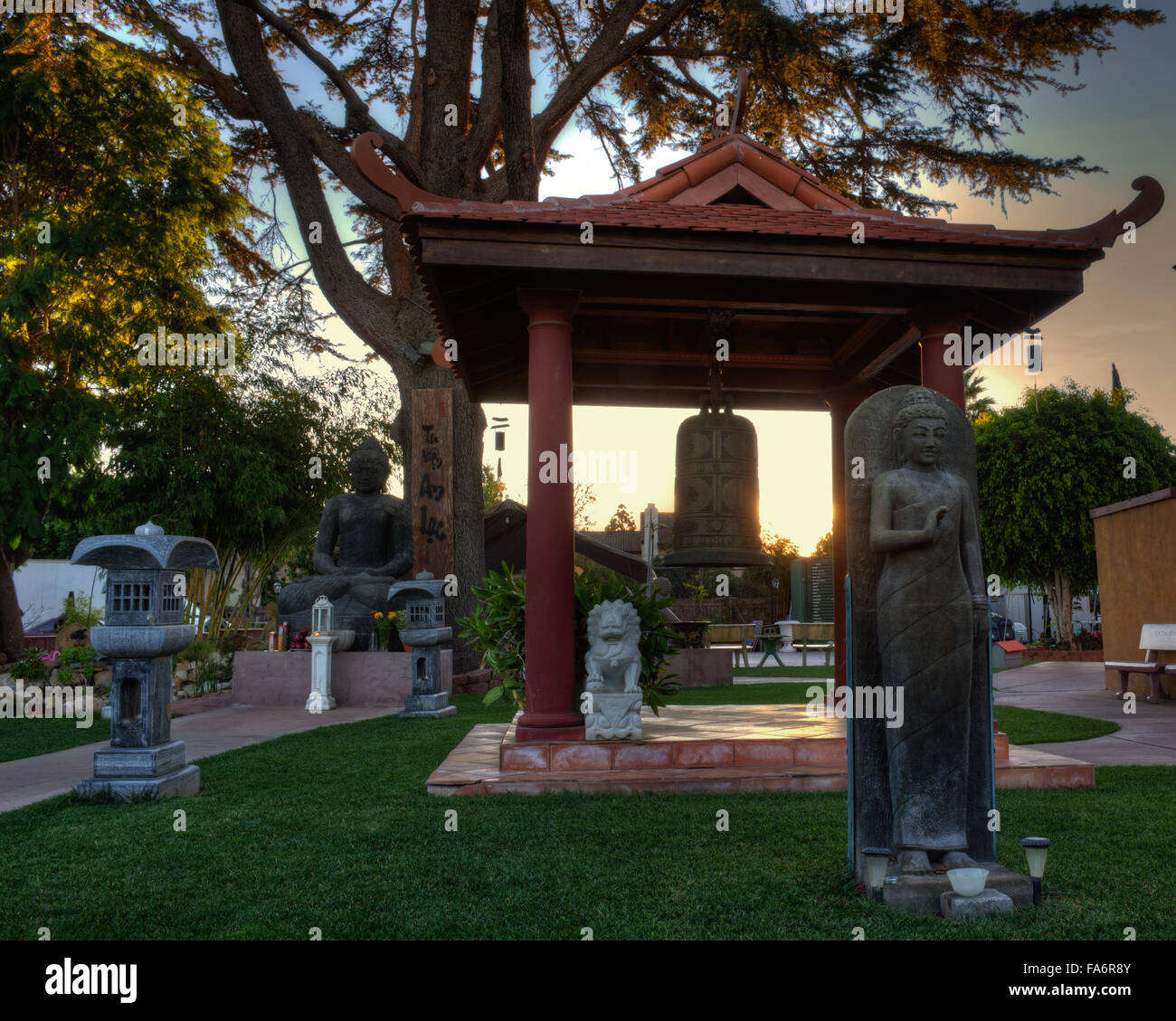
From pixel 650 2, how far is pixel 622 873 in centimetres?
1584

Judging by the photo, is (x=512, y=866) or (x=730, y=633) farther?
(x=730, y=633)

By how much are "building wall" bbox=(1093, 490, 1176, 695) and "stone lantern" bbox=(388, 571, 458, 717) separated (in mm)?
10185

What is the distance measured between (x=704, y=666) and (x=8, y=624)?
41.3 feet

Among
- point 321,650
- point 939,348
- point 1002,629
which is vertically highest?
point 939,348

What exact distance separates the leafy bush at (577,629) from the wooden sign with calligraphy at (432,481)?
6360mm

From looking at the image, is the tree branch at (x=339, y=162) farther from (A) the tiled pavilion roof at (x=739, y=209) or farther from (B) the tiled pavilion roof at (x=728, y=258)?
(A) the tiled pavilion roof at (x=739, y=209)

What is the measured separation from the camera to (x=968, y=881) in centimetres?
353

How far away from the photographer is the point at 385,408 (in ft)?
70.3

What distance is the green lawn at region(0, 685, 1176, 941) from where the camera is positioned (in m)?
3.40

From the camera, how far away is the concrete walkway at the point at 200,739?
6.54 m

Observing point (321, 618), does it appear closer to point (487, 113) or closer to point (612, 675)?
point (612, 675)

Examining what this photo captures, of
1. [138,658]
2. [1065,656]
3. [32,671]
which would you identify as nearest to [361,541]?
[32,671]
